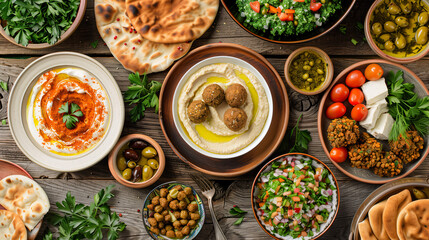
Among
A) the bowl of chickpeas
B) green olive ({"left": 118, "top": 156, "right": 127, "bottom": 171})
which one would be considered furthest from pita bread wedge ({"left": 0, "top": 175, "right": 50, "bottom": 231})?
the bowl of chickpeas

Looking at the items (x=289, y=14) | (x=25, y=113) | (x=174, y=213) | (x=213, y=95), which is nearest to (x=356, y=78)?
(x=289, y=14)

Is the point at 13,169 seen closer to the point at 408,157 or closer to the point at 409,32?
the point at 408,157

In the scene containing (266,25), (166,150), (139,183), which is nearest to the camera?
(266,25)

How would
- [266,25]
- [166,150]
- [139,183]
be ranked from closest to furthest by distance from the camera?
[266,25] → [139,183] → [166,150]

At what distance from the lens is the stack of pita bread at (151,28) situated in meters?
3.34

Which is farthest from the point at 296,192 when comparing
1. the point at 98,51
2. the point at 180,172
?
the point at 98,51

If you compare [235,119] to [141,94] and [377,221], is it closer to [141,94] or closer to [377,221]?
[141,94]

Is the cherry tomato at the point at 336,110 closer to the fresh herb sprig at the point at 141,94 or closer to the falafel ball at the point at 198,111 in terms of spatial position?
the falafel ball at the point at 198,111

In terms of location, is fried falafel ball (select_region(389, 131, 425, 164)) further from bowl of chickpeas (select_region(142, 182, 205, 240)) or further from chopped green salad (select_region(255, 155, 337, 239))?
bowl of chickpeas (select_region(142, 182, 205, 240))

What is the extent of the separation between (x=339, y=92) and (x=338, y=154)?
598 millimetres

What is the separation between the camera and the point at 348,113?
3.36m

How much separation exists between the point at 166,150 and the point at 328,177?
5.41ft

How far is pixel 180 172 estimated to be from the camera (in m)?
3.52

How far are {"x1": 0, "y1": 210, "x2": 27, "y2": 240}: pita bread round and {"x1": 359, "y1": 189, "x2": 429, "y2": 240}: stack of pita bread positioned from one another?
3.23 meters
